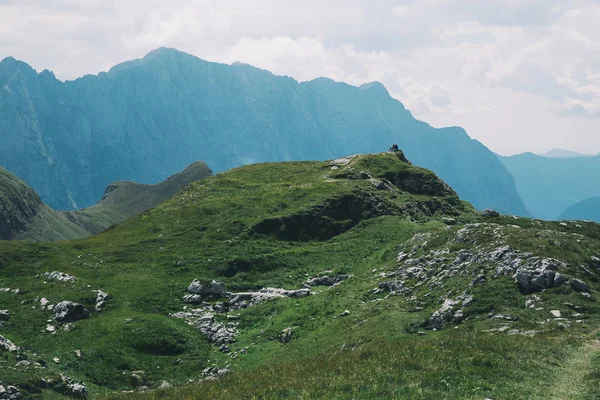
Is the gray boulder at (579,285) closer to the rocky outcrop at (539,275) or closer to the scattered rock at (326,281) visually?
the rocky outcrop at (539,275)

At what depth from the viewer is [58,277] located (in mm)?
63469

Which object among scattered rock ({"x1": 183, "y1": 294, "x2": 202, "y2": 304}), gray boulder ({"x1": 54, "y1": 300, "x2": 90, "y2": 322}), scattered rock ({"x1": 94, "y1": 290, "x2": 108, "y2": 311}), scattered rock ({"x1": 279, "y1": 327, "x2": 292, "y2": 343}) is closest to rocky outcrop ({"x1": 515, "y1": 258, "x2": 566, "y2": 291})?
scattered rock ({"x1": 279, "y1": 327, "x2": 292, "y2": 343})

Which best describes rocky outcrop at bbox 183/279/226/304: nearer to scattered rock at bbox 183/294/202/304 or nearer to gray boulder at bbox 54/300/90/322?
scattered rock at bbox 183/294/202/304

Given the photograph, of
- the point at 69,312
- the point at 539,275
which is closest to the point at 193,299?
the point at 69,312

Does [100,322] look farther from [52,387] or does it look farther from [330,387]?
[330,387]

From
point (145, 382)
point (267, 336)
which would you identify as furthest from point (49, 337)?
point (267, 336)

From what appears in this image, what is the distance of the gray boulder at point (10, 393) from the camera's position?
31188 millimetres

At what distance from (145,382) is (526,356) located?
31453 millimetres

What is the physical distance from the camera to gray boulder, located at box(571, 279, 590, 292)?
129ft

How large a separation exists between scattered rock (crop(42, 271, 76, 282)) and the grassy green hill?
961mm

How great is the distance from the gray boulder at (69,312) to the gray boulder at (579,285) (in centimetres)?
4684

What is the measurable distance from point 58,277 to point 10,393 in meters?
34.1

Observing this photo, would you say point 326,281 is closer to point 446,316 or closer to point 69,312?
point 446,316

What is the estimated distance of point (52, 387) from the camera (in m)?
Result: 35.3
